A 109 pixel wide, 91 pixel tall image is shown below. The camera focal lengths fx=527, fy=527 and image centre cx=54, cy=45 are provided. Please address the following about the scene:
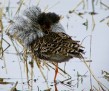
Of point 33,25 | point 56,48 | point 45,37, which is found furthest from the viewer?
point 33,25

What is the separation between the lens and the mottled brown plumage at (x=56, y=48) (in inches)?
215

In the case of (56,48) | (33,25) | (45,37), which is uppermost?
(33,25)

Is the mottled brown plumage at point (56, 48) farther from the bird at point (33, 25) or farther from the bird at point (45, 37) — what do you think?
the bird at point (33, 25)

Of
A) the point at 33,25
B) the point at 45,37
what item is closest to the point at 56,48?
the point at 45,37

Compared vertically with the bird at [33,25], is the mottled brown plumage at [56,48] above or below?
below

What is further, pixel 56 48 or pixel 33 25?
pixel 33 25

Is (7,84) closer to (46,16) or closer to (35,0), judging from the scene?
(46,16)

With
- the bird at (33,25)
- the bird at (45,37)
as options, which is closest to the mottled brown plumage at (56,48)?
the bird at (45,37)

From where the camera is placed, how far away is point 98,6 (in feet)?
29.7

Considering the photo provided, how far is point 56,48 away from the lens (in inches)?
221

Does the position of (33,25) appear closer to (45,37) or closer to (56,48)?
(45,37)

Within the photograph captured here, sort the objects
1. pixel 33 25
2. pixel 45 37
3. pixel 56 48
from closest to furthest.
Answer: pixel 56 48
pixel 45 37
pixel 33 25

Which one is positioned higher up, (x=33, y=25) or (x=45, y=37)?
Answer: (x=33, y=25)

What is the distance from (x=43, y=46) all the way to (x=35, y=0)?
341 cm
